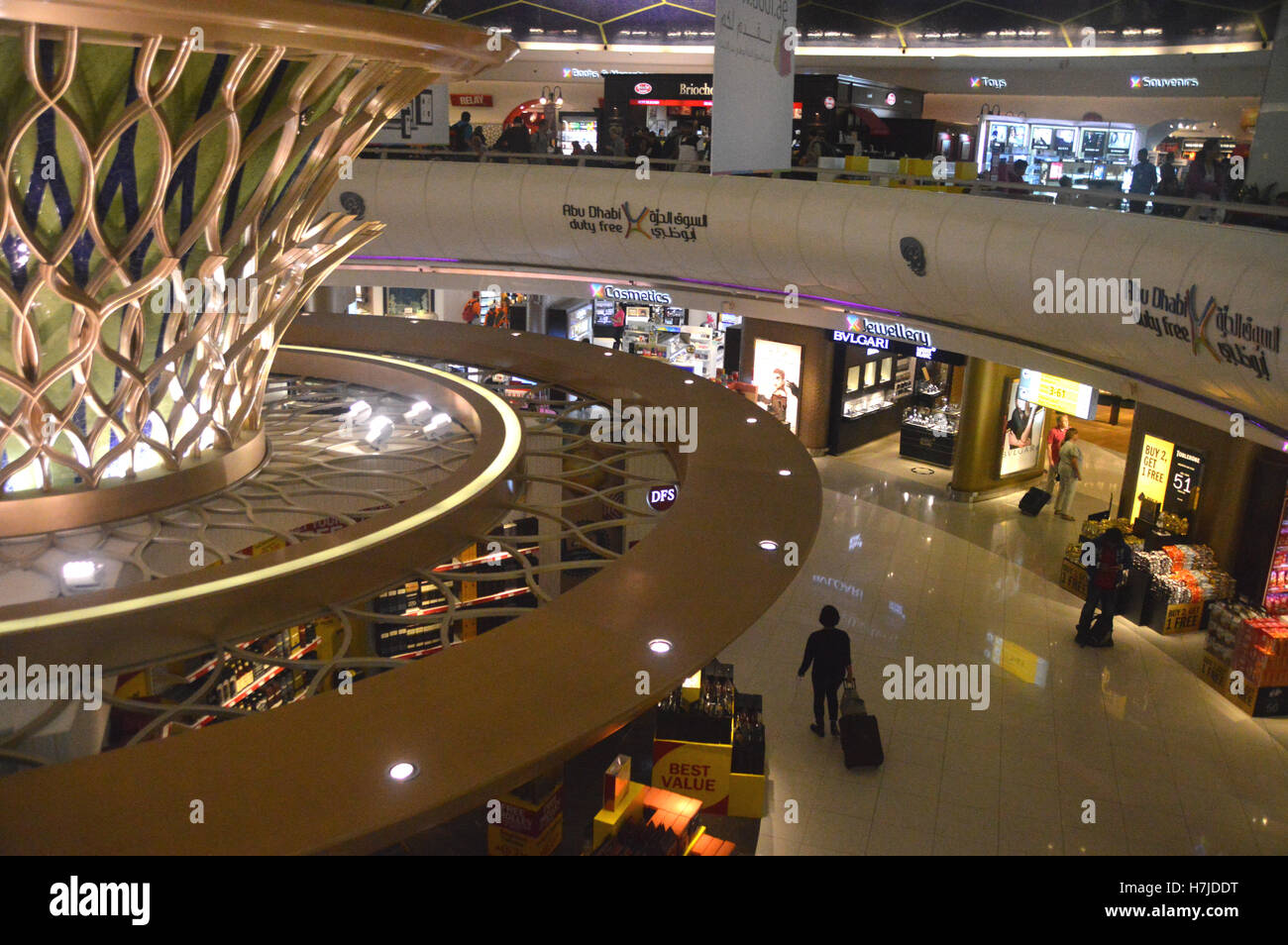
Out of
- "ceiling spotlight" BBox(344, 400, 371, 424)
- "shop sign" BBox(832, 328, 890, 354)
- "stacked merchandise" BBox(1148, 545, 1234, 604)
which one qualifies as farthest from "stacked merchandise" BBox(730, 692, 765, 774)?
"shop sign" BBox(832, 328, 890, 354)

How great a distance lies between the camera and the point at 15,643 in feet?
14.1

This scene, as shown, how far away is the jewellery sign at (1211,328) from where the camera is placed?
9.05 m

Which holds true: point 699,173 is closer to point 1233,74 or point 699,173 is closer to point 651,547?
point 651,547

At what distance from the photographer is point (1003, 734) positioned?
9891 mm

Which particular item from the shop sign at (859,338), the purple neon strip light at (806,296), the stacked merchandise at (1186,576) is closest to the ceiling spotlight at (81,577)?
the stacked merchandise at (1186,576)

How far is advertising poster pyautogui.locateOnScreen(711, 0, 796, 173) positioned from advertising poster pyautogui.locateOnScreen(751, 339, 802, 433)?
6767 mm

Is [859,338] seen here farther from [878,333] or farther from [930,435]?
[930,435]

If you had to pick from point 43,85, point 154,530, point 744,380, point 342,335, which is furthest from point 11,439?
point 744,380

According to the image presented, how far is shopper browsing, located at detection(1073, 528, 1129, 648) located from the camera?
1168 cm

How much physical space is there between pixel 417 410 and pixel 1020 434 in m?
12.2

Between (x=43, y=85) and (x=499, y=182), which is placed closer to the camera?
(x=43, y=85)

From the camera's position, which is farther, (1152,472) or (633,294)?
(633,294)

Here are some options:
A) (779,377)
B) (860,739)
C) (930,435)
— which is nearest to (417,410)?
(860,739)
